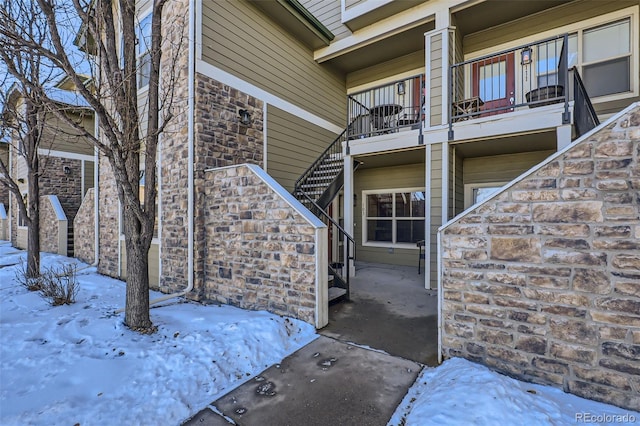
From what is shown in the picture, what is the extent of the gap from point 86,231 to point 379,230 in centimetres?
835

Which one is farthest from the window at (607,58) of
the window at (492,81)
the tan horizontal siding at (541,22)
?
the window at (492,81)

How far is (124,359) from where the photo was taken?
2.86m

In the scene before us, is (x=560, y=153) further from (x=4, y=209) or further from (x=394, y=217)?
(x=4, y=209)

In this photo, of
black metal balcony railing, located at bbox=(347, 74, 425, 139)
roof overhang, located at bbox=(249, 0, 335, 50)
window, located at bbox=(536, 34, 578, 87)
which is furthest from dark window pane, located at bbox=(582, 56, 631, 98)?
roof overhang, located at bbox=(249, 0, 335, 50)

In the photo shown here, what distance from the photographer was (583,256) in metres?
2.34

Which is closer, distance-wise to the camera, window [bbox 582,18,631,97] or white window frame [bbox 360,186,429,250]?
window [bbox 582,18,631,97]

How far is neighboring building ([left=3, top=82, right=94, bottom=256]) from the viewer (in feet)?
32.0

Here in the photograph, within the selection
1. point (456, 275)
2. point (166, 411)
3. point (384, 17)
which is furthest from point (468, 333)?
point (384, 17)

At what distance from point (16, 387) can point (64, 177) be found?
1174 centimetres

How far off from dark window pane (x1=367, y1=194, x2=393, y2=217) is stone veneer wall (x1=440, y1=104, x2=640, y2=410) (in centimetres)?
534

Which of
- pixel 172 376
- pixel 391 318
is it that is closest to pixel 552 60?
pixel 391 318

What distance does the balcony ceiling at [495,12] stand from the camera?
5.75 metres

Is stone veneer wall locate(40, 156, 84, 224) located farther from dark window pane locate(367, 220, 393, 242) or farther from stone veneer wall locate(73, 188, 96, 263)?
dark window pane locate(367, 220, 393, 242)

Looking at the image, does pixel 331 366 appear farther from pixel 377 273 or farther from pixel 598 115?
pixel 598 115
